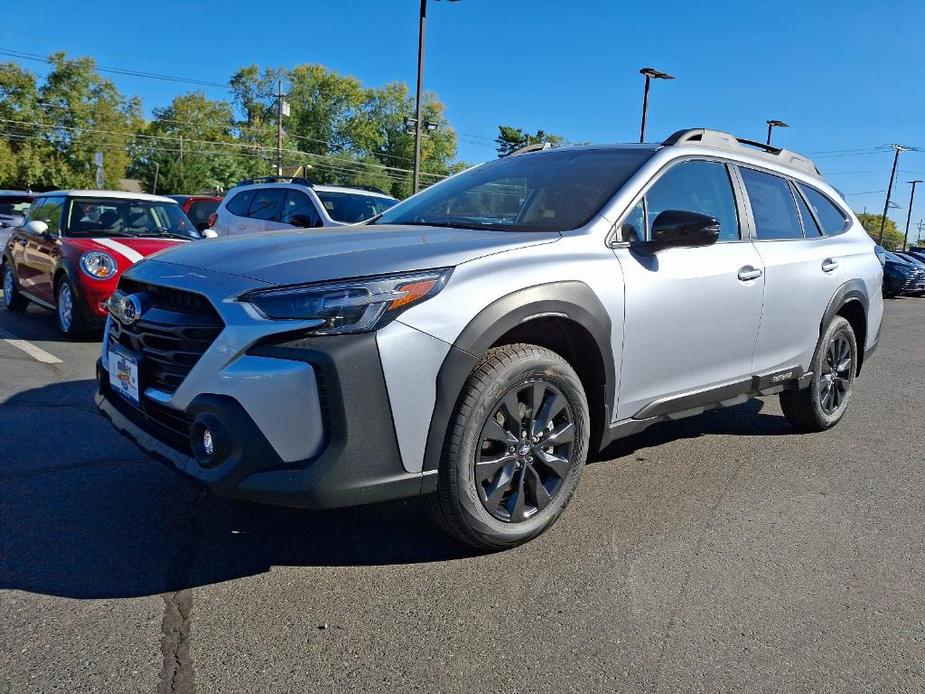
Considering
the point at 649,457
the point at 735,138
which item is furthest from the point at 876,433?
the point at 735,138

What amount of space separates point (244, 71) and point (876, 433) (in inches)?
3510

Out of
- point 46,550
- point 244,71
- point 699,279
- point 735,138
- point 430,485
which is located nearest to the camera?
point 430,485

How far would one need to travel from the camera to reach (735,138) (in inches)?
181

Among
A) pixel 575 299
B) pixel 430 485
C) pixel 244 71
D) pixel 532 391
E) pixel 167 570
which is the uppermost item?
pixel 244 71

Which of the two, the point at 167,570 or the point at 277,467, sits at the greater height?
the point at 277,467

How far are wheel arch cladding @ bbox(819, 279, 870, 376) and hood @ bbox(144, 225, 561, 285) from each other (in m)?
2.45

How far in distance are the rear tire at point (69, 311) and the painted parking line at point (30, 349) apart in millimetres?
360

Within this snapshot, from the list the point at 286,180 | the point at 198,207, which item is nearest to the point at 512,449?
the point at 286,180

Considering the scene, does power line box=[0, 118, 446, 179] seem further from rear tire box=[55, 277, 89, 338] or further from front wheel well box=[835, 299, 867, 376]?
front wheel well box=[835, 299, 867, 376]

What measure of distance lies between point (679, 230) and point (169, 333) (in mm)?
2139

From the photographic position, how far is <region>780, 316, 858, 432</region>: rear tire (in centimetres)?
488

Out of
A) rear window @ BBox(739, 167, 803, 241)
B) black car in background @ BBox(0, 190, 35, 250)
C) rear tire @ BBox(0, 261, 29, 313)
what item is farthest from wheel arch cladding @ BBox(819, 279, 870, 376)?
black car in background @ BBox(0, 190, 35, 250)

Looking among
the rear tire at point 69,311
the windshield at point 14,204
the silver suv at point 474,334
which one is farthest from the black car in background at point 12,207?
the silver suv at point 474,334

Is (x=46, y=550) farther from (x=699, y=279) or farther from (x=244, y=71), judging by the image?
(x=244, y=71)
